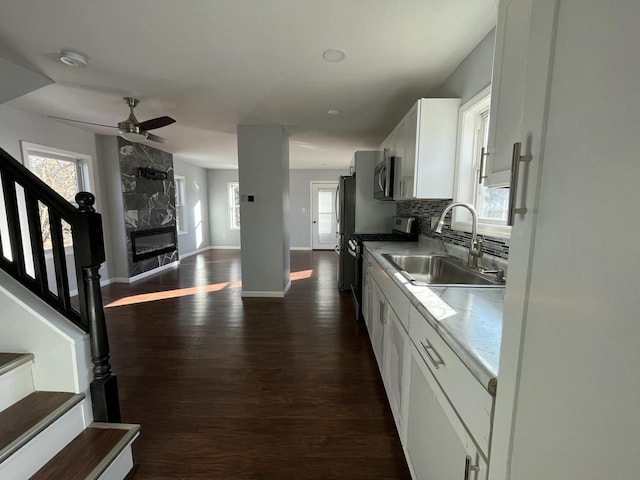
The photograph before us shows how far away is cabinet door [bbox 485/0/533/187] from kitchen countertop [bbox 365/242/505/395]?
0.50m

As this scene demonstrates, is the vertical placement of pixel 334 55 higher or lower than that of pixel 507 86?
higher

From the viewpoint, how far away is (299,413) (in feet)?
5.92

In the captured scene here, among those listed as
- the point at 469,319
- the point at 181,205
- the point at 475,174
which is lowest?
the point at 469,319

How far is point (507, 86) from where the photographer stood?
3.39 feet

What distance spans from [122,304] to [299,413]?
3220 millimetres

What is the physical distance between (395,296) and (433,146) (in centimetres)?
128

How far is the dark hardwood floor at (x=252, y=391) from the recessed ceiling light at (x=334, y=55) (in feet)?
8.00

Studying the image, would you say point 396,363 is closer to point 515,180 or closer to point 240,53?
point 515,180

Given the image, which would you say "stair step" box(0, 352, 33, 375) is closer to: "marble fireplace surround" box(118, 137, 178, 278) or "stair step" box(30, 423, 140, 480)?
"stair step" box(30, 423, 140, 480)

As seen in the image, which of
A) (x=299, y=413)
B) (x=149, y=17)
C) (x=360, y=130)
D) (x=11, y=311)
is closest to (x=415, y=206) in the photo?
(x=360, y=130)

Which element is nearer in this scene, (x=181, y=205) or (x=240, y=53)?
(x=240, y=53)

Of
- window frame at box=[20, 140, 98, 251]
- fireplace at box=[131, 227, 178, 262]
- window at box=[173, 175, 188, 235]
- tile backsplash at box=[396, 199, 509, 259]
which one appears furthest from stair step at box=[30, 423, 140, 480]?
window at box=[173, 175, 188, 235]

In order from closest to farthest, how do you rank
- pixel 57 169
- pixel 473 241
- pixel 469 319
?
pixel 469 319 → pixel 473 241 → pixel 57 169

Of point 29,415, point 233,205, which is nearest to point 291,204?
point 233,205
